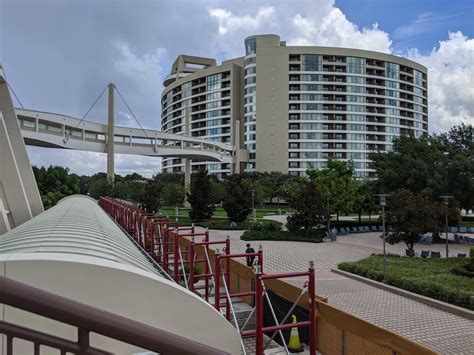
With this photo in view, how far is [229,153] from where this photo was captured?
8512 centimetres

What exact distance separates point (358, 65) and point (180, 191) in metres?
56.9

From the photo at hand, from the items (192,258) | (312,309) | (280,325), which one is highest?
(192,258)

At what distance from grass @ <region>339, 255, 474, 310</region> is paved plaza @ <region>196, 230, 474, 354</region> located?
24.2 inches

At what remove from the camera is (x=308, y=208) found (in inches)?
1174

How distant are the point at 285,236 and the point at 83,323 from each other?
93.7 ft

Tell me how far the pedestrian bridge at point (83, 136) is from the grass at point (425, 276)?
37.8 meters

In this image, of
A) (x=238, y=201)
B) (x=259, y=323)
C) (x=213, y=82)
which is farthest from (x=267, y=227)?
(x=213, y=82)

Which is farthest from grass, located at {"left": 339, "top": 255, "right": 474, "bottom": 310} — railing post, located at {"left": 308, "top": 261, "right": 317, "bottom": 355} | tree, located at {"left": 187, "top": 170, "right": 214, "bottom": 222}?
tree, located at {"left": 187, "top": 170, "right": 214, "bottom": 222}

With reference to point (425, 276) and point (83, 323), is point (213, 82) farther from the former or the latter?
point (83, 323)

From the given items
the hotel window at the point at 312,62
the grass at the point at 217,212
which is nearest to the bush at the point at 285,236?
the grass at the point at 217,212

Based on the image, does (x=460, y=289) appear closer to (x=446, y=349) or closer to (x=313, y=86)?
(x=446, y=349)

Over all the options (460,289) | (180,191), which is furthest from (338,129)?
(460,289)

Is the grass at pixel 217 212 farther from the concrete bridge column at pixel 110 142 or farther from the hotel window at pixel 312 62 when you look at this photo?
the hotel window at pixel 312 62

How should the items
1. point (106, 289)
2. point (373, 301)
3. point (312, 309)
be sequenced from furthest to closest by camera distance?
point (373, 301) → point (312, 309) → point (106, 289)
